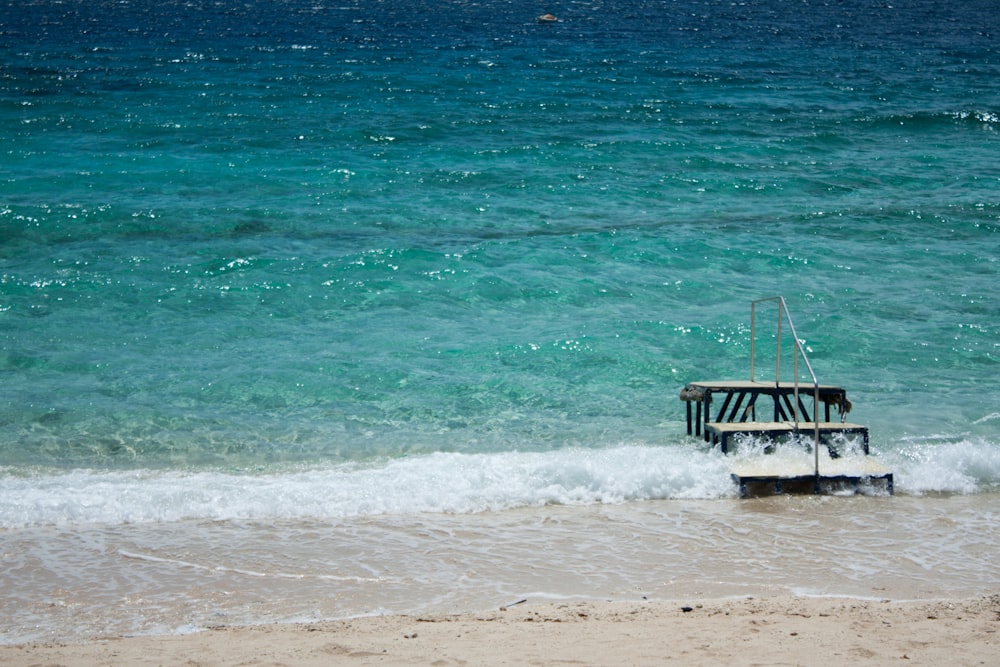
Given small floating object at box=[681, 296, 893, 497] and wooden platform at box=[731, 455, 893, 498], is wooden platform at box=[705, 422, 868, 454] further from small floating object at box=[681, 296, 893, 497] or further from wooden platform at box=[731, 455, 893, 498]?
wooden platform at box=[731, 455, 893, 498]

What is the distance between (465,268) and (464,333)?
86.4 inches

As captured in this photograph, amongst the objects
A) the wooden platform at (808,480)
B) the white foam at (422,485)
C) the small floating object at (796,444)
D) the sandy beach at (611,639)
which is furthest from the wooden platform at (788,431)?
the sandy beach at (611,639)

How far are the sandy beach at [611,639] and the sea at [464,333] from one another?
1.08 ft

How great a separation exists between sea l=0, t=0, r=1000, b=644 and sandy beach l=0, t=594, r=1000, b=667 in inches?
13.0

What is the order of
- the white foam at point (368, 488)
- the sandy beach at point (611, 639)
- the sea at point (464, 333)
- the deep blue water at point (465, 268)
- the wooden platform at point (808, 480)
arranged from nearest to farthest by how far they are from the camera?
the sandy beach at point (611, 639) < the sea at point (464, 333) < the white foam at point (368, 488) < the wooden platform at point (808, 480) < the deep blue water at point (465, 268)

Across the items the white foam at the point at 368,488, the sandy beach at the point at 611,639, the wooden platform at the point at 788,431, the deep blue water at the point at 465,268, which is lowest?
the sandy beach at the point at 611,639

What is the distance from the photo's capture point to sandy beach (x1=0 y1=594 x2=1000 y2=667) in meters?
5.56

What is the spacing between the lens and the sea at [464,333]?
7.32m

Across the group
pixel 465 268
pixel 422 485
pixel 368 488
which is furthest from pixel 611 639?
pixel 465 268

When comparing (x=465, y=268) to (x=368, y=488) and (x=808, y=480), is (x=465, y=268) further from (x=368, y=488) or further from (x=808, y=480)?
(x=808, y=480)

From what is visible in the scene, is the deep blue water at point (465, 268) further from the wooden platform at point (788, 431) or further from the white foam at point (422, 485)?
the wooden platform at point (788, 431)

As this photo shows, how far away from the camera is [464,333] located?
12820 millimetres

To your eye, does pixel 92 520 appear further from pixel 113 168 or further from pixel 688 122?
pixel 688 122

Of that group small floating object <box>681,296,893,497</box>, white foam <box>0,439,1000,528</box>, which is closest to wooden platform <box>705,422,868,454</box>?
small floating object <box>681,296,893,497</box>
